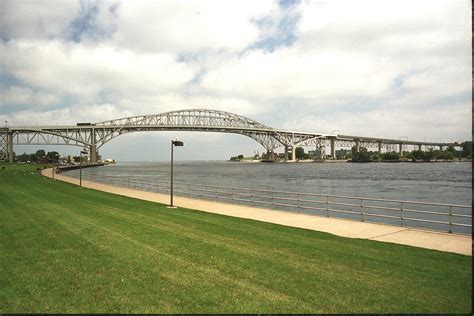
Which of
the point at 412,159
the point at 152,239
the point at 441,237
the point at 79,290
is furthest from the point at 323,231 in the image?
the point at 412,159

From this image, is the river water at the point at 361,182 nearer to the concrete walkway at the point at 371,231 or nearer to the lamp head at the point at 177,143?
the concrete walkway at the point at 371,231

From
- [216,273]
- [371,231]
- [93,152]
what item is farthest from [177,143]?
[93,152]

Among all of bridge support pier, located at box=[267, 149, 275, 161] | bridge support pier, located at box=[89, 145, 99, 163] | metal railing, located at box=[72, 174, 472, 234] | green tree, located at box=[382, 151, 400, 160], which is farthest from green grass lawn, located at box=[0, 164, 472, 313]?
green tree, located at box=[382, 151, 400, 160]

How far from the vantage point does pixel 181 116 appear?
16825cm

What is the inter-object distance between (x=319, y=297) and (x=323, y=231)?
6.41 meters

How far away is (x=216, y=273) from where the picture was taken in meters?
7.37

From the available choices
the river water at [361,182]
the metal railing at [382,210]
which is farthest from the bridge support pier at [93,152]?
the metal railing at [382,210]

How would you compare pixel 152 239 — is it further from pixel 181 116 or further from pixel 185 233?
pixel 181 116

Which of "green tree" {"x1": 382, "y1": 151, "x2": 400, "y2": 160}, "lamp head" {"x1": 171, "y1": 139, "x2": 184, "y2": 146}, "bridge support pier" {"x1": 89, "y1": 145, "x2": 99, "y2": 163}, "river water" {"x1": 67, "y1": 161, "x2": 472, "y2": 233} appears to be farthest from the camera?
"green tree" {"x1": 382, "y1": 151, "x2": 400, "y2": 160}

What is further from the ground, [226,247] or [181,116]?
[181,116]

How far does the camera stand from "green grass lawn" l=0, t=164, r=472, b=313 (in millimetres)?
5879

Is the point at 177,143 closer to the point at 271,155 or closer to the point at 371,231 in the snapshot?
the point at 371,231

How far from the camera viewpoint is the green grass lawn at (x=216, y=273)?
5.88 metres

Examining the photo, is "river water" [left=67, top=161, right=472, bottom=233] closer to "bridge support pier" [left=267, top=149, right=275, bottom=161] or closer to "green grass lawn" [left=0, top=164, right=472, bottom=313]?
"green grass lawn" [left=0, top=164, right=472, bottom=313]
